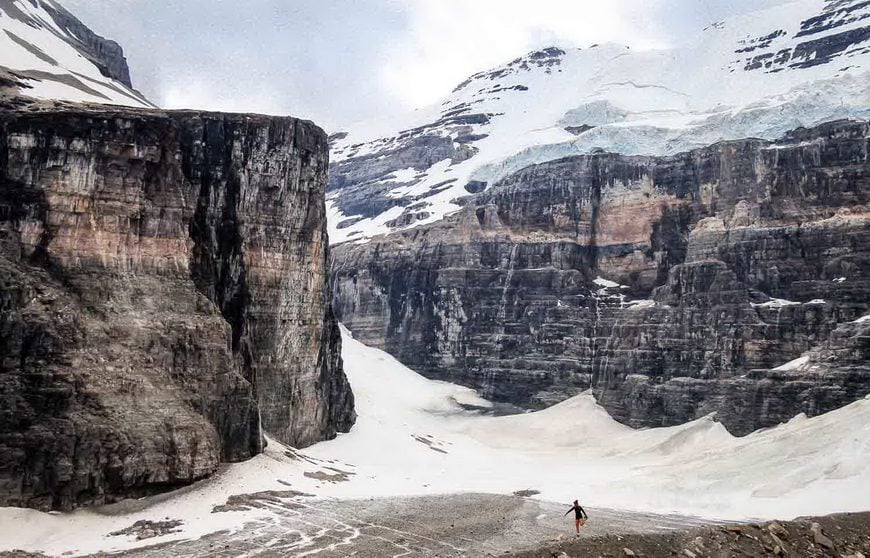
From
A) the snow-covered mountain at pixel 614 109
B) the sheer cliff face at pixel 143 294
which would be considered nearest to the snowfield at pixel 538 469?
the sheer cliff face at pixel 143 294

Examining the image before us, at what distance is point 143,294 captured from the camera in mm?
31625

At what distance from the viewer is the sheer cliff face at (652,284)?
51562 millimetres

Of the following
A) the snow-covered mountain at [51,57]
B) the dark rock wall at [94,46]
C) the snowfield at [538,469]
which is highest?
the dark rock wall at [94,46]

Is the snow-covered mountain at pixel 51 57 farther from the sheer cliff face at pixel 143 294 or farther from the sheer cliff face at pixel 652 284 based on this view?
the sheer cliff face at pixel 652 284

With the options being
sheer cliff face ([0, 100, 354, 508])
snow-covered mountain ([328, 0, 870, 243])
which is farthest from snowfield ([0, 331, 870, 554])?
snow-covered mountain ([328, 0, 870, 243])

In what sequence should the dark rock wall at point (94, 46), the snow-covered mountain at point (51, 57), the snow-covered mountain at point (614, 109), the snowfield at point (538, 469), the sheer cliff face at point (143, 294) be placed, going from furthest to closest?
the snow-covered mountain at point (614, 109) → the dark rock wall at point (94, 46) → the snow-covered mountain at point (51, 57) → the sheer cliff face at point (143, 294) → the snowfield at point (538, 469)

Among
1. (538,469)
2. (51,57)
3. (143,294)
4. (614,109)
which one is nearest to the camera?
(143,294)

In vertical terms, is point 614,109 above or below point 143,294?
above

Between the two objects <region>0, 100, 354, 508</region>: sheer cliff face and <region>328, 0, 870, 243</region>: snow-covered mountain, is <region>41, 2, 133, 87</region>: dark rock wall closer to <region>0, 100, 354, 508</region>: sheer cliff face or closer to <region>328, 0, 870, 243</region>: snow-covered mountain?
<region>0, 100, 354, 508</region>: sheer cliff face

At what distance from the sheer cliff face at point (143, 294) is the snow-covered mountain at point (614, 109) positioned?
4912cm

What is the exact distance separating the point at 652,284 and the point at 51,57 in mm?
47942

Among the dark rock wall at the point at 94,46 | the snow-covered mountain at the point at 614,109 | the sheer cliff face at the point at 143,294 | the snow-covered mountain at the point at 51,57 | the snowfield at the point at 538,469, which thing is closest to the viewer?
the snowfield at the point at 538,469

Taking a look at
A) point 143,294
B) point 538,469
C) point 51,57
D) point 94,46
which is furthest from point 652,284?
point 94,46

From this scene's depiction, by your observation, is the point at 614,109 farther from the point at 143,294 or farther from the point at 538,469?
the point at 143,294
